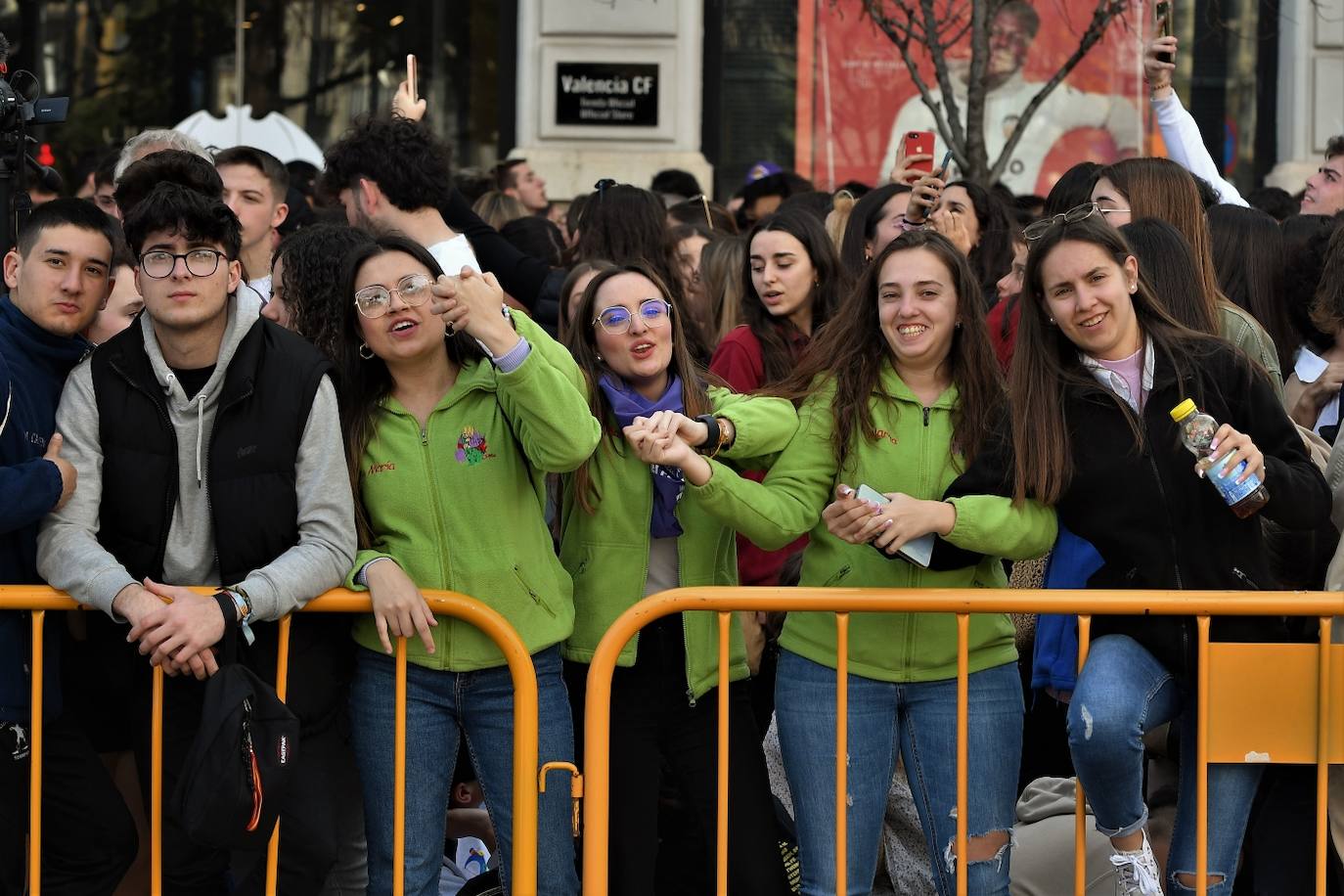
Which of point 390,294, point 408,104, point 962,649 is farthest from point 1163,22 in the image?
point 390,294

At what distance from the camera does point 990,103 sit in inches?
518

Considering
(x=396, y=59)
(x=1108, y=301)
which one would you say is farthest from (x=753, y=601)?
(x=396, y=59)

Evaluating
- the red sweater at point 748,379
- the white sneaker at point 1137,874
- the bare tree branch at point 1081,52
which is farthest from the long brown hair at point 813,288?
the bare tree branch at point 1081,52

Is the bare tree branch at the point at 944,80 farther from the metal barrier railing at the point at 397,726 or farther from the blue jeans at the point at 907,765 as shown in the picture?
the metal barrier railing at the point at 397,726

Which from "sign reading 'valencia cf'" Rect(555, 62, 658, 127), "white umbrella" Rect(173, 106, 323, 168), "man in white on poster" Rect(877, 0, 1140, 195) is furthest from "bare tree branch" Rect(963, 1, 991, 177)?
"white umbrella" Rect(173, 106, 323, 168)

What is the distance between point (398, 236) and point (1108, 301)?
1.90m

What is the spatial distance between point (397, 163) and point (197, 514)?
5.61ft

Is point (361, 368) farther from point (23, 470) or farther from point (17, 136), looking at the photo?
point (17, 136)

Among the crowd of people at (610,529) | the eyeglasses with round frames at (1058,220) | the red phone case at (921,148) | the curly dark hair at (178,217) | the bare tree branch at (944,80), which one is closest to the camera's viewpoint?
the crowd of people at (610,529)

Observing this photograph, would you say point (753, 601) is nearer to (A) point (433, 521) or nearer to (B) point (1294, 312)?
(A) point (433, 521)

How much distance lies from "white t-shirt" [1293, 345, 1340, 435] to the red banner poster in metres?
7.52

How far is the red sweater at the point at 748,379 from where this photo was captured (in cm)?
562

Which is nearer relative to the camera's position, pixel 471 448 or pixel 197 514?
pixel 197 514

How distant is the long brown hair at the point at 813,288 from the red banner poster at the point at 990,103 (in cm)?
696
